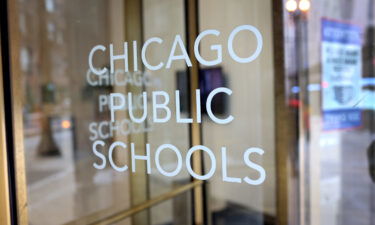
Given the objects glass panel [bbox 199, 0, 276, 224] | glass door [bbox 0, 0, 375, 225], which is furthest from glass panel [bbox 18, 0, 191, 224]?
glass panel [bbox 199, 0, 276, 224]

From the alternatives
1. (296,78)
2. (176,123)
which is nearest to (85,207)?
(176,123)

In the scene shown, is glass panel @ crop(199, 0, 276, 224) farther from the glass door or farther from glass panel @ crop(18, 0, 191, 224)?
glass panel @ crop(18, 0, 191, 224)

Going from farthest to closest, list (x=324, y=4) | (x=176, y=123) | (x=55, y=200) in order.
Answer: (x=55, y=200) → (x=324, y=4) → (x=176, y=123)

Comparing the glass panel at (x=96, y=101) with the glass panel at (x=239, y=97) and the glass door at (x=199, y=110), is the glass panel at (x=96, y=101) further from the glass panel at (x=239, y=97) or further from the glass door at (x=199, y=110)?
the glass panel at (x=239, y=97)

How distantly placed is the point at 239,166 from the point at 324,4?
1.55 m

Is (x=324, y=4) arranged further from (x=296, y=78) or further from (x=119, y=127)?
(x=119, y=127)

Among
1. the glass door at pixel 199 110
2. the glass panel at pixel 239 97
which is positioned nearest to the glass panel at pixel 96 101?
the glass door at pixel 199 110

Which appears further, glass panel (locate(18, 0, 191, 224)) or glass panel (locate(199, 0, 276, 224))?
glass panel (locate(18, 0, 191, 224))

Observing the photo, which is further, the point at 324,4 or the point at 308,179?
A: the point at 308,179

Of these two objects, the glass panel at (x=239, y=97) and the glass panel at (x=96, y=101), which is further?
the glass panel at (x=96, y=101)

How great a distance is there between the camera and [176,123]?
4.49ft

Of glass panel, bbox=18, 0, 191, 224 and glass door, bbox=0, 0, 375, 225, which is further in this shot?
glass panel, bbox=18, 0, 191, 224

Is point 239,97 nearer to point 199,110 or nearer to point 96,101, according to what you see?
point 199,110

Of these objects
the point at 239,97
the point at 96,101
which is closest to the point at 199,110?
the point at 239,97
